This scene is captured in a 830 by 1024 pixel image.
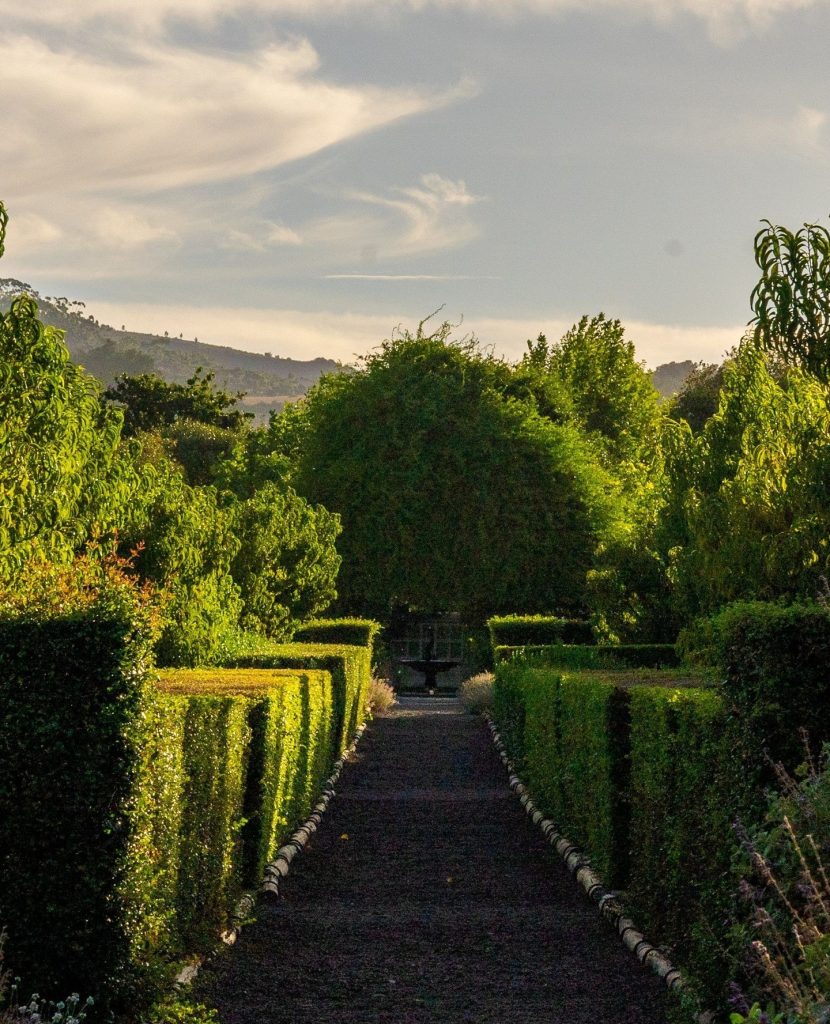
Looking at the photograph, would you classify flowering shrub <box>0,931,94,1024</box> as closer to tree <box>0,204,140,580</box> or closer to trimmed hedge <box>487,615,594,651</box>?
tree <box>0,204,140,580</box>

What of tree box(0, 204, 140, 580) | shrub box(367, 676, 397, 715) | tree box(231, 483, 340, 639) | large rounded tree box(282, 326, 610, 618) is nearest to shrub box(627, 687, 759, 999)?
tree box(0, 204, 140, 580)

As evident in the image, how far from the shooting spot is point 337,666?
1755 centimetres

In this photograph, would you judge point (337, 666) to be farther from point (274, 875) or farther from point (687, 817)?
point (687, 817)

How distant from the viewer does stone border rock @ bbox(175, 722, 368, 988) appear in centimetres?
714

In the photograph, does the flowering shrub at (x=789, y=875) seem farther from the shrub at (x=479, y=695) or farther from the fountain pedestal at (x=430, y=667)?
the fountain pedestal at (x=430, y=667)

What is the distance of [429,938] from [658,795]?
72.5 inches

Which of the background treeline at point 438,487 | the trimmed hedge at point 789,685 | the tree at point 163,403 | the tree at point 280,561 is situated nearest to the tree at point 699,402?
the background treeline at point 438,487

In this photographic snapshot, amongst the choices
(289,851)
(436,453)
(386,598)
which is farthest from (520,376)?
(289,851)

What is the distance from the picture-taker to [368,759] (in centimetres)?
1864

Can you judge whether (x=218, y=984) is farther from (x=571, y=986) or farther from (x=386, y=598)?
(x=386, y=598)

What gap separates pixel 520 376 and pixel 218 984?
111 ft

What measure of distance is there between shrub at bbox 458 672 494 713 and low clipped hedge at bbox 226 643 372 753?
4.37 meters

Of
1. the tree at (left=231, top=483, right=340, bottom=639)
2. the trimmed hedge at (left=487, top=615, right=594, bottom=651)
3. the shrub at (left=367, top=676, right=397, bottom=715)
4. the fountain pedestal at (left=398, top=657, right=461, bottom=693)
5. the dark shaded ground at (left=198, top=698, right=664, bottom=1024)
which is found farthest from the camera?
the fountain pedestal at (left=398, top=657, right=461, bottom=693)

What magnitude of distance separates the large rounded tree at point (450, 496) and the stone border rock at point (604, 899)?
70.2ft
